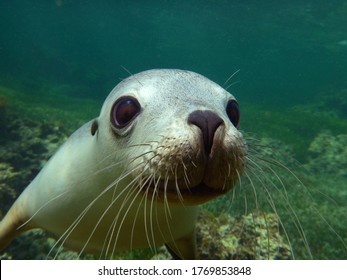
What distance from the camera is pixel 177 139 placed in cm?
137

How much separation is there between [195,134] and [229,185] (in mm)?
311

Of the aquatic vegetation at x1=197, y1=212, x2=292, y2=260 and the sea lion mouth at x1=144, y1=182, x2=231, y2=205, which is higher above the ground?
the sea lion mouth at x1=144, y1=182, x2=231, y2=205

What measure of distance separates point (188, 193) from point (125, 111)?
0.59 meters

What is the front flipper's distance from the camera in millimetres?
2723

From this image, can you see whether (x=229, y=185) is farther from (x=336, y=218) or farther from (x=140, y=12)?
(x=140, y=12)

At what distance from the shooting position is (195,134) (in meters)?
1.34

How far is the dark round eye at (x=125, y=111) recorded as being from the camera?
5.74ft

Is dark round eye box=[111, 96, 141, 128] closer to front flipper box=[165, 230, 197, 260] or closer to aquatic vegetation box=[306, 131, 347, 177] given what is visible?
front flipper box=[165, 230, 197, 260]

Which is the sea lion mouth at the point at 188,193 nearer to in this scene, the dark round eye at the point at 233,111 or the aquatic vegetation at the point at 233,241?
the dark round eye at the point at 233,111

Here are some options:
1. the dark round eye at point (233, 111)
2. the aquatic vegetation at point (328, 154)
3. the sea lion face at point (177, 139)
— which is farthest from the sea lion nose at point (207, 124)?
the aquatic vegetation at point (328, 154)

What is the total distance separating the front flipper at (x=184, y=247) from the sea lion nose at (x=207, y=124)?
5.01ft

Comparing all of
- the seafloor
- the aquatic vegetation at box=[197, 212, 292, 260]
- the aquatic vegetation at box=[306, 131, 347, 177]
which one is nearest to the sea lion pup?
the seafloor

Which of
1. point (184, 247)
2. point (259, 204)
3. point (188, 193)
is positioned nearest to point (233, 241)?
point (259, 204)

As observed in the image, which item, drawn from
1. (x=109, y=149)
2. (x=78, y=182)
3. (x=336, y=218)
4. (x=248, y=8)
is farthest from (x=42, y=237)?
(x=248, y=8)
